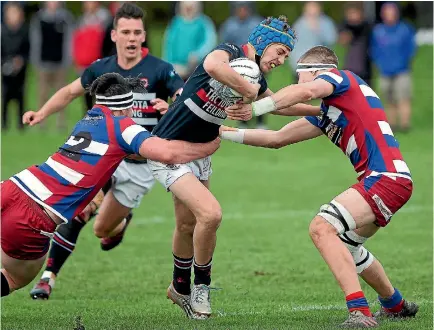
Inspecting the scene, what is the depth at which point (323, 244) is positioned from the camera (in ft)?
23.4

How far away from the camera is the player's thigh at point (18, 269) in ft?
24.2

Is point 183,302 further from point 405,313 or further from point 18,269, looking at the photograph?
point 405,313

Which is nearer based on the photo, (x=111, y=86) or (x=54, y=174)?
(x=54, y=174)

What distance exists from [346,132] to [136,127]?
148 cm

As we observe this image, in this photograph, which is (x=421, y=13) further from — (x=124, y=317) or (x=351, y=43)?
(x=124, y=317)

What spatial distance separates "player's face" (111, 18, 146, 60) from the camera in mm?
9492

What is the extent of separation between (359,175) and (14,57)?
49.7 ft

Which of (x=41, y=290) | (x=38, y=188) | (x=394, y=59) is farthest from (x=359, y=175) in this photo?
(x=394, y=59)

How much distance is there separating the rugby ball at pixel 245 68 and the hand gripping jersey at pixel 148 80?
199 cm

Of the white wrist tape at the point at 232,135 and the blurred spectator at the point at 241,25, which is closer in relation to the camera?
the white wrist tape at the point at 232,135

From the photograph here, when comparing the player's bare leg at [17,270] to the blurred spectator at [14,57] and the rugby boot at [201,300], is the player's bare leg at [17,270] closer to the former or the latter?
the rugby boot at [201,300]

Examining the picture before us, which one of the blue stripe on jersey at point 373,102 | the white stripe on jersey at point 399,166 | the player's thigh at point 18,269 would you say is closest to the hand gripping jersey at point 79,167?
the player's thigh at point 18,269

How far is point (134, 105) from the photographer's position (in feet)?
30.8

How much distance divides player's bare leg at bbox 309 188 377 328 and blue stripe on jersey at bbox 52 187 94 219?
5.15ft
